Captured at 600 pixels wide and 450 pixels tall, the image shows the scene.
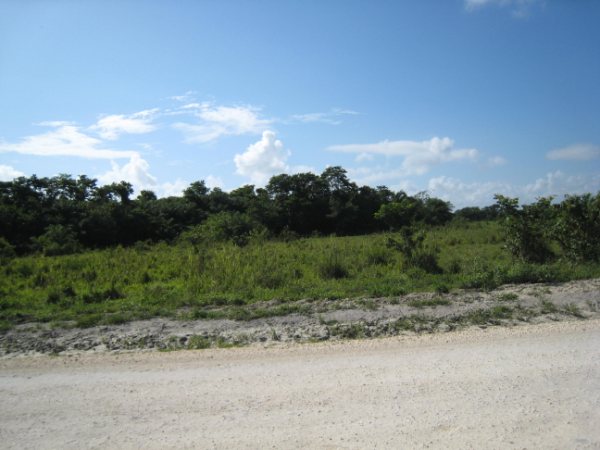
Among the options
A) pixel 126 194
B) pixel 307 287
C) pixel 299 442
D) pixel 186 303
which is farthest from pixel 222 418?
pixel 126 194

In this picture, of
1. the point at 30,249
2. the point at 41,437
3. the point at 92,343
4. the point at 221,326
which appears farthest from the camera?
the point at 30,249

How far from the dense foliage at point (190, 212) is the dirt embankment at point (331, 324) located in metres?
10.7

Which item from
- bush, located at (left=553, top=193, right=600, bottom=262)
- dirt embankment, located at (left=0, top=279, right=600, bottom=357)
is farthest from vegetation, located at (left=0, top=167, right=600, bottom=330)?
dirt embankment, located at (left=0, top=279, right=600, bottom=357)

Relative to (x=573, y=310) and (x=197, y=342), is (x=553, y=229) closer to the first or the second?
(x=573, y=310)

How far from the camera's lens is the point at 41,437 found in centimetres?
404

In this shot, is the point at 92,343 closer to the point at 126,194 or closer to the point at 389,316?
the point at 389,316

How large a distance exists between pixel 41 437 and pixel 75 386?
1.27 m

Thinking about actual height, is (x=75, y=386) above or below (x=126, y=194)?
below

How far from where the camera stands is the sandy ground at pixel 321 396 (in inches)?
152

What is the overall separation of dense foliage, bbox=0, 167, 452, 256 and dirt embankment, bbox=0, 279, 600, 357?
35.1 ft

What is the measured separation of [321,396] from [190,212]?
4786 cm

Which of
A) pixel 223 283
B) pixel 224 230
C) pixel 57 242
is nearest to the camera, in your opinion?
pixel 223 283

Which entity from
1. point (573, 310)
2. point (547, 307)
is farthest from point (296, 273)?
point (573, 310)

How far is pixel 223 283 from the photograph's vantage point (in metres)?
12.1
